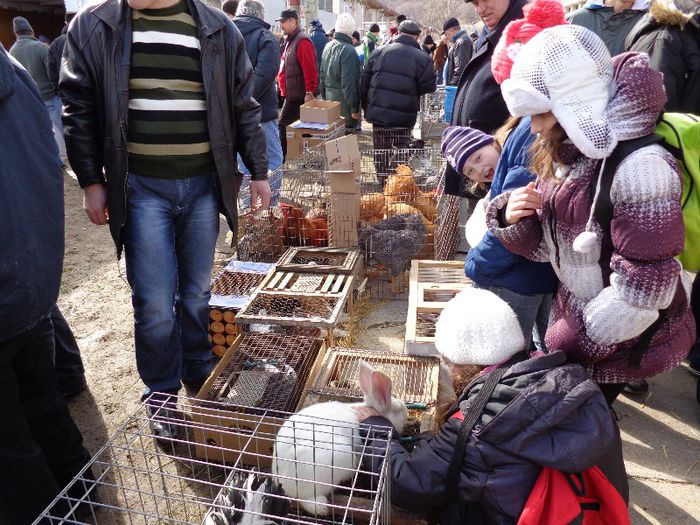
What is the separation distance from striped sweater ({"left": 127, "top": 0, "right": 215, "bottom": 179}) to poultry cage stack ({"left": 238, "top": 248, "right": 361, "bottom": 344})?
1065 millimetres

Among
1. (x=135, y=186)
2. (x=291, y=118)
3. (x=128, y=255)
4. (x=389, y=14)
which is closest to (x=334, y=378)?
(x=128, y=255)

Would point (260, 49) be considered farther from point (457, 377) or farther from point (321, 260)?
point (457, 377)

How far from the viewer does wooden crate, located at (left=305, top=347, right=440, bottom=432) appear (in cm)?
254

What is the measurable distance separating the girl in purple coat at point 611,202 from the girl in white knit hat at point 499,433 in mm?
238

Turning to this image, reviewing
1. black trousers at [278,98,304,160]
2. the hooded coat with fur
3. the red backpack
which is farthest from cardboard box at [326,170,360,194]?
black trousers at [278,98,304,160]

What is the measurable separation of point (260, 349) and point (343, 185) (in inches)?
67.4

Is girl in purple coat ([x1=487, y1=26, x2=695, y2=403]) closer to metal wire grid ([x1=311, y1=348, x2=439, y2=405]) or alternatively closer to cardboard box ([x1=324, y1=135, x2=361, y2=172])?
metal wire grid ([x1=311, y1=348, x2=439, y2=405])

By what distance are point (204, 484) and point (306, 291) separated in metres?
1.45

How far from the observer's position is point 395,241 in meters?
4.34

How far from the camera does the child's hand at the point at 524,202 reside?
6.31 ft

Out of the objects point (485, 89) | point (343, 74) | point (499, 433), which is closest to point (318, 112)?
point (343, 74)

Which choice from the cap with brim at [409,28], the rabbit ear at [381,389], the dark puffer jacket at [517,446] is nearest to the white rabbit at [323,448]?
the rabbit ear at [381,389]

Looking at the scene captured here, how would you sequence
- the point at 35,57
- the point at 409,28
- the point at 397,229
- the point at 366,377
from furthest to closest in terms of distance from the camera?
the point at 35,57 < the point at 409,28 < the point at 397,229 < the point at 366,377

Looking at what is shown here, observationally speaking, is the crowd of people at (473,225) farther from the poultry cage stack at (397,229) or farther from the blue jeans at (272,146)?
the blue jeans at (272,146)
